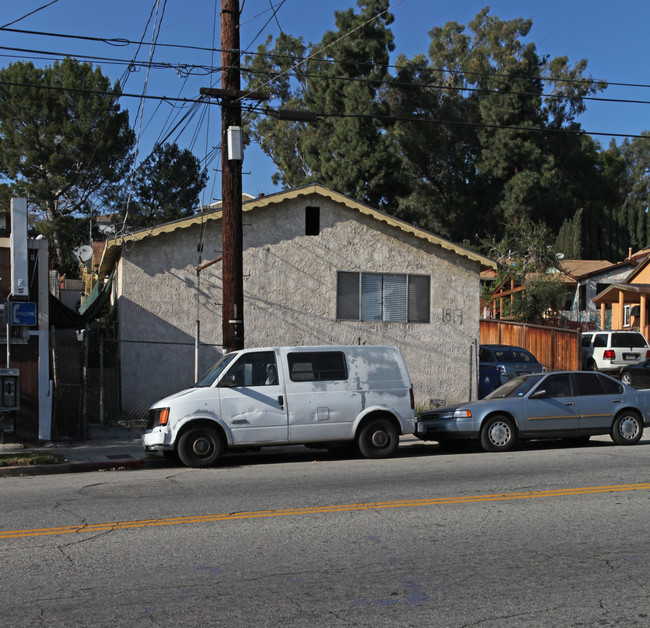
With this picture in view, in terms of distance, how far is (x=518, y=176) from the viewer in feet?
155

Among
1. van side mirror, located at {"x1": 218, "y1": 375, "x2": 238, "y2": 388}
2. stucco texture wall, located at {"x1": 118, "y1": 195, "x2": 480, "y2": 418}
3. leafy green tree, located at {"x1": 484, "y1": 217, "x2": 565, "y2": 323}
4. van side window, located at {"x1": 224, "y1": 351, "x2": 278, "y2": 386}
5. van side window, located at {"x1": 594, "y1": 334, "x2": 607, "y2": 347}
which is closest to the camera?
van side mirror, located at {"x1": 218, "y1": 375, "x2": 238, "y2": 388}

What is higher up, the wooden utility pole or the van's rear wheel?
the wooden utility pole

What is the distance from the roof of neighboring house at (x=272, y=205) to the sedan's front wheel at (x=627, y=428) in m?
6.73

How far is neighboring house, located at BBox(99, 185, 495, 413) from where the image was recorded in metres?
17.3

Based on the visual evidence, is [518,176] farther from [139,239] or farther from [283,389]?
[283,389]

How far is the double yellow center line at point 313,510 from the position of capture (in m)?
7.25

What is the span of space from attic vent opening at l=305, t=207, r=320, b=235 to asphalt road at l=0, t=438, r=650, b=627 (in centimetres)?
932

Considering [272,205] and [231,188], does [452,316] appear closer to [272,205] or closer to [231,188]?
[272,205]

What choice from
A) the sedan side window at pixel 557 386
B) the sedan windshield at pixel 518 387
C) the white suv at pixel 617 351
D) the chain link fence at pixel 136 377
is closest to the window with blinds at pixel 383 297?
the chain link fence at pixel 136 377

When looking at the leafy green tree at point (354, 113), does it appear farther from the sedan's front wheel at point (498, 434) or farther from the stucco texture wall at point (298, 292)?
the sedan's front wheel at point (498, 434)

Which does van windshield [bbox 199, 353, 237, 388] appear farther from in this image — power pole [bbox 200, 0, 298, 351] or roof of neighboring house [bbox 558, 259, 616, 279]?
roof of neighboring house [bbox 558, 259, 616, 279]

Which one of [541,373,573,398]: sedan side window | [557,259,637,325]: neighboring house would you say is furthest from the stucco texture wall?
[557,259,637,325]: neighboring house

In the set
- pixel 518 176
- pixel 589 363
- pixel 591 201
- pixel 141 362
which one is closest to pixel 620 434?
pixel 141 362

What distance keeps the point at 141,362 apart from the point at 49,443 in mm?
3485
